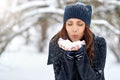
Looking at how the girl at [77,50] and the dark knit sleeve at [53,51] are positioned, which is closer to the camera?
the girl at [77,50]

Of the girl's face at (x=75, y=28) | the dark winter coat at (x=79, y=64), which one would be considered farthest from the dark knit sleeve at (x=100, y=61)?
the girl's face at (x=75, y=28)

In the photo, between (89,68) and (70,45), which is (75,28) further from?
(89,68)

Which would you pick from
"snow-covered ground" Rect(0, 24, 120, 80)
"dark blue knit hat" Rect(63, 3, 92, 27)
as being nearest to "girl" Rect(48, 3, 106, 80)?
"dark blue knit hat" Rect(63, 3, 92, 27)

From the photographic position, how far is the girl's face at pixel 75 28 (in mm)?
3260

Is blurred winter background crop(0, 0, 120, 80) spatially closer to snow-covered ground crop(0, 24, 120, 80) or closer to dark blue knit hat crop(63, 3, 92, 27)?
snow-covered ground crop(0, 24, 120, 80)

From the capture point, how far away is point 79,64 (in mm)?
3121

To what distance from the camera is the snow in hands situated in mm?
3135

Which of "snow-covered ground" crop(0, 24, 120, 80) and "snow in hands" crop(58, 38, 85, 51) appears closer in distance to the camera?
"snow in hands" crop(58, 38, 85, 51)

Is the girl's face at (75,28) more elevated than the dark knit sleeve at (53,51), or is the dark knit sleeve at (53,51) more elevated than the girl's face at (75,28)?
the girl's face at (75,28)

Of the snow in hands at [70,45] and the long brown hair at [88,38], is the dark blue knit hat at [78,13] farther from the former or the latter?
the snow in hands at [70,45]

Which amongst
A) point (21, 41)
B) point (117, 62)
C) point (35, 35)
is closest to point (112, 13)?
point (117, 62)

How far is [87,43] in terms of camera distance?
324 cm

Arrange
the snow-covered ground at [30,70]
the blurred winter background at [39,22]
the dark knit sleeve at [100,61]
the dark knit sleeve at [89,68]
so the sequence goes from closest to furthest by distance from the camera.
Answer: the dark knit sleeve at [89,68] → the dark knit sleeve at [100,61] → the snow-covered ground at [30,70] → the blurred winter background at [39,22]

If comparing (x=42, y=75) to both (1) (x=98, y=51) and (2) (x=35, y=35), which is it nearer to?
(1) (x=98, y=51)
